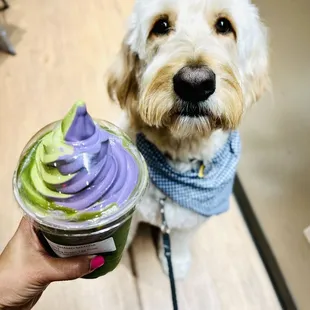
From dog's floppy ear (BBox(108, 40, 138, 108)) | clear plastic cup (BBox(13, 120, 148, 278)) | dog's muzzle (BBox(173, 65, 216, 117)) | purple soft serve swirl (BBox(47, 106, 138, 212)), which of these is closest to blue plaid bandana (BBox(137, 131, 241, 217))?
dog's floppy ear (BBox(108, 40, 138, 108))

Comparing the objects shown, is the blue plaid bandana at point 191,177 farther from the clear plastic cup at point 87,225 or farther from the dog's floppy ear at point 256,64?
the clear plastic cup at point 87,225

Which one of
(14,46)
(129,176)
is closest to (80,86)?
(14,46)

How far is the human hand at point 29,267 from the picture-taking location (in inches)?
30.5

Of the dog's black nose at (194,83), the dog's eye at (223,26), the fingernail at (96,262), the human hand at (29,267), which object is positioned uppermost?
the dog's eye at (223,26)

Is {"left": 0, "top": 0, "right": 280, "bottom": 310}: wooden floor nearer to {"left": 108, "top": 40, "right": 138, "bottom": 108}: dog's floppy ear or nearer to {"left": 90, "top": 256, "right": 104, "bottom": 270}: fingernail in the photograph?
{"left": 108, "top": 40, "right": 138, "bottom": 108}: dog's floppy ear

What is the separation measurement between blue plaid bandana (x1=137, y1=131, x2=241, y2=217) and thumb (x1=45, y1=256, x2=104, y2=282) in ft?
1.29

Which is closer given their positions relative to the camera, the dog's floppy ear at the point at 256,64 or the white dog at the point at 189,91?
the white dog at the point at 189,91

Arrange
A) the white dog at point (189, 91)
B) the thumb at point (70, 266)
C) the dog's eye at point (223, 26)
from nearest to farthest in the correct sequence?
the thumb at point (70, 266) → the white dog at point (189, 91) → the dog's eye at point (223, 26)

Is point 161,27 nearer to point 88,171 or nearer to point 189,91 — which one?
point 189,91

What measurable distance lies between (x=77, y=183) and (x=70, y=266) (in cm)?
20

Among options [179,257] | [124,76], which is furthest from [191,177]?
[179,257]

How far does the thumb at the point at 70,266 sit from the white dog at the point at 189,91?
32 cm

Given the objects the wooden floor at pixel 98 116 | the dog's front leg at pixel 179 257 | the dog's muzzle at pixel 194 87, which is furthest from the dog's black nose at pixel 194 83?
the wooden floor at pixel 98 116

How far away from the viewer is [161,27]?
105 cm
